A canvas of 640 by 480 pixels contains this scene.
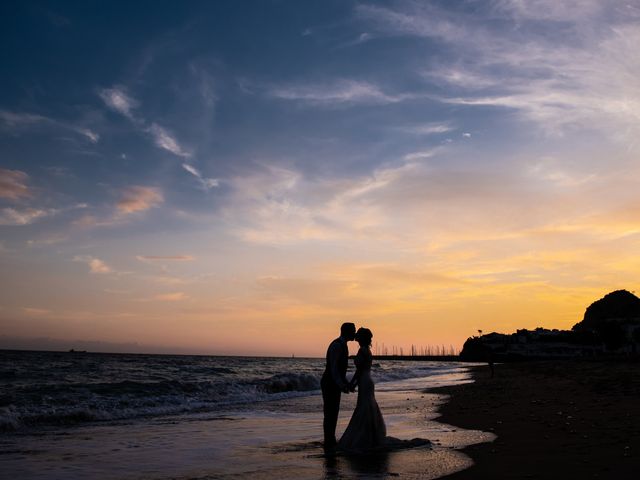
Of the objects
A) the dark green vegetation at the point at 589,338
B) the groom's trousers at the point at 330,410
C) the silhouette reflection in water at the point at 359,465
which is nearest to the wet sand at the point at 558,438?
the silhouette reflection in water at the point at 359,465

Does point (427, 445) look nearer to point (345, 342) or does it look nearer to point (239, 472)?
point (345, 342)

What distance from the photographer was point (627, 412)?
41.2 ft

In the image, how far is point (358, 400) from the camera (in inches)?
414

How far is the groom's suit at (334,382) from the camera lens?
10.5 meters

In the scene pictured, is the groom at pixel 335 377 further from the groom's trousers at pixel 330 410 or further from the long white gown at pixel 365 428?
the long white gown at pixel 365 428

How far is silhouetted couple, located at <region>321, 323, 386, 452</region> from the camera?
9984mm

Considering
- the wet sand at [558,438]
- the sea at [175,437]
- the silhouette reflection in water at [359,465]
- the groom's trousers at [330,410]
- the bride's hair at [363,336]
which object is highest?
the bride's hair at [363,336]

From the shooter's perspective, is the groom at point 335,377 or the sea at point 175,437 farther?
the groom at point 335,377

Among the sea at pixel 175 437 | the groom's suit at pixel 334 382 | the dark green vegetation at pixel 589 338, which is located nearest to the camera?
the sea at pixel 175 437

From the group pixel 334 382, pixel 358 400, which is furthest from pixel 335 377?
pixel 358 400

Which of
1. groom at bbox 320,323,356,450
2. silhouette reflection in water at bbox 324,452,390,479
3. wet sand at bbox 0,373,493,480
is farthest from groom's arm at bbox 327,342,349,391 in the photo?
silhouette reflection in water at bbox 324,452,390,479

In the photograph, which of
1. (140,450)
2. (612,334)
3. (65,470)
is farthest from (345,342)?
(612,334)

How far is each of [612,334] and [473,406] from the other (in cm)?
9828

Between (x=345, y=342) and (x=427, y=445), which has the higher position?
(x=345, y=342)
